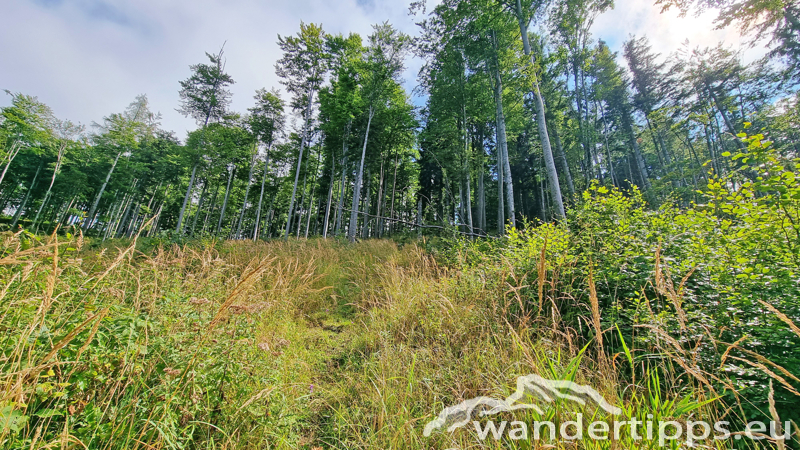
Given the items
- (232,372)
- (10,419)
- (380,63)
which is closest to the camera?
(10,419)

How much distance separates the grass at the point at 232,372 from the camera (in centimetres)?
113

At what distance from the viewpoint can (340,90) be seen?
53.2ft

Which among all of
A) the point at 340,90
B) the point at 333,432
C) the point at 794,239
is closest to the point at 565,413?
the point at 333,432

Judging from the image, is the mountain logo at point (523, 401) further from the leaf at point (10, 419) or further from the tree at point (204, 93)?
the tree at point (204, 93)

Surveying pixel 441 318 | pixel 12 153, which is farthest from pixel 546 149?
pixel 12 153

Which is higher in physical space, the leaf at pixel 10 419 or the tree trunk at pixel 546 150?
the tree trunk at pixel 546 150

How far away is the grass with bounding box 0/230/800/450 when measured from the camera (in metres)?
1.13

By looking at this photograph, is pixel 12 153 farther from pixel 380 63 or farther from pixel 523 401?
pixel 523 401

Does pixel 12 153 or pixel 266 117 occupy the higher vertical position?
pixel 266 117

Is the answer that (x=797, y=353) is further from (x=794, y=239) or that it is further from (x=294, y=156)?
Answer: (x=294, y=156)

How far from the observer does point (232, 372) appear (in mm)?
1626

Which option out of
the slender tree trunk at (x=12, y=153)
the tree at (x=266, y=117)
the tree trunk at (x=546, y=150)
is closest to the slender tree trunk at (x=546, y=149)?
the tree trunk at (x=546, y=150)

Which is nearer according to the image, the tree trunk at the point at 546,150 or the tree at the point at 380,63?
the tree trunk at the point at 546,150

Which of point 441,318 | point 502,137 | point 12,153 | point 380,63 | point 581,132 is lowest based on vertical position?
point 441,318
